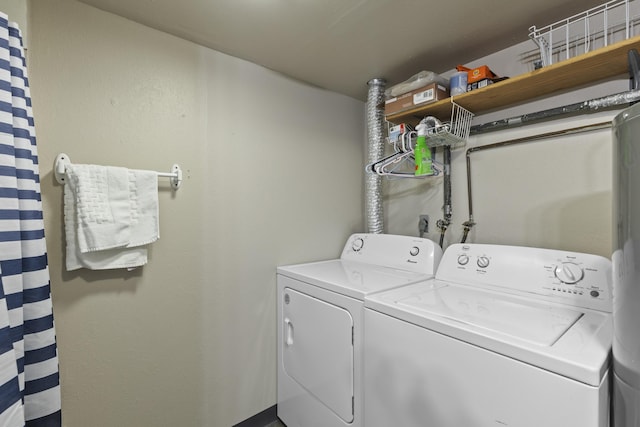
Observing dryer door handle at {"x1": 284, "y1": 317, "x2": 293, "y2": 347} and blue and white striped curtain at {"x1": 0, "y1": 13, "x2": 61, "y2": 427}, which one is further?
dryer door handle at {"x1": 284, "y1": 317, "x2": 293, "y2": 347}

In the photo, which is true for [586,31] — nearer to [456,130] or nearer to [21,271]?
[456,130]

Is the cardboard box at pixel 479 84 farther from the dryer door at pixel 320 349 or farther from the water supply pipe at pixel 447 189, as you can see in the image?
the dryer door at pixel 320 349

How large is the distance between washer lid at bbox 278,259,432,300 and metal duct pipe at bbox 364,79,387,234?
0.34m

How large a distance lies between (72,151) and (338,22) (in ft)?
4.44

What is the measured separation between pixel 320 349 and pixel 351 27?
1.64m

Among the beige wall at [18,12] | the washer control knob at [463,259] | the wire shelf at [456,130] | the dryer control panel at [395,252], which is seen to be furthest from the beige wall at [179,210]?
the washer control knob at [463,259]

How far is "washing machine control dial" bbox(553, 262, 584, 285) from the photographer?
1.09m

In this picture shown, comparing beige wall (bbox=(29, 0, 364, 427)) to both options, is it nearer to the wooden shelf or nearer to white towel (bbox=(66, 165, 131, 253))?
white towel (bbox=(66, 165, 131, 253))

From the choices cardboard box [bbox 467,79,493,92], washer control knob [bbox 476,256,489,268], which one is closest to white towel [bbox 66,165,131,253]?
washer control knob [bbox 476,256,489,268]

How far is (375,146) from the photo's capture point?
2.02m

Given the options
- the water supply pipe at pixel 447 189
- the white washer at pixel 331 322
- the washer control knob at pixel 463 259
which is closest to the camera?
the white washer at pixel 331 322

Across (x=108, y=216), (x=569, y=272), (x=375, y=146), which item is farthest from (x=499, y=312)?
(x=108, y=216)

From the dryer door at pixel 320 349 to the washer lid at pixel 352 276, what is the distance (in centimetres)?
10

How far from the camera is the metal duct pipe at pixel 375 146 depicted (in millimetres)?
1976
